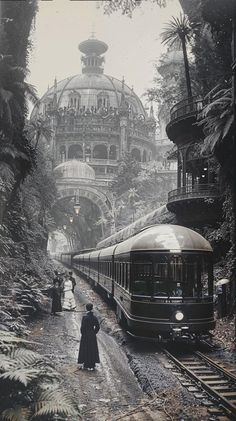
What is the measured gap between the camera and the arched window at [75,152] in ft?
249

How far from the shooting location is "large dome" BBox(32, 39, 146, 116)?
8300 centimetres

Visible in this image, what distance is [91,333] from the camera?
9797mm

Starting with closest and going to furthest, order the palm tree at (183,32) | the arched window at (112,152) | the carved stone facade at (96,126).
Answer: the palm tree at (183,32)
the carved stone facade at (96,126)
the arched window at (112,152)

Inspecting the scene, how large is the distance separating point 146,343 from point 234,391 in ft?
14.3

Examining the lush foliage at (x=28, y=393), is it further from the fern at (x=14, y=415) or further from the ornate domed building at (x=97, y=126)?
the ornate domed building at (x=97, y=126)

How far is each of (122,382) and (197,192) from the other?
14.3 metres

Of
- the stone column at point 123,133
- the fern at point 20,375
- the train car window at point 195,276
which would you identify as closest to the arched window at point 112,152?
the stone column at point 123,133

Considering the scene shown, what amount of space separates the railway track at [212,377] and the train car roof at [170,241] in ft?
8.46

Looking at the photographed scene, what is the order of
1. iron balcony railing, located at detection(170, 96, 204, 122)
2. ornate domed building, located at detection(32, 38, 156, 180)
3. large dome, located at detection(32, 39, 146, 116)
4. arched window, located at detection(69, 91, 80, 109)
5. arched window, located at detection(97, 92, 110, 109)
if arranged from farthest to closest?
1. large dome, located at detection(32, 39, 146, 116)
2. arched window, located at detection(97, 92, 110, 109)
3. arched window, located at detection(69, 91, 80, 109)
4. ornate domed building, located at detection(32, 38, 156, 180)
5. iron balcony railing, located at detection(170, 96, 204, 122)

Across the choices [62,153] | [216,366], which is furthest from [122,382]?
[62,153]

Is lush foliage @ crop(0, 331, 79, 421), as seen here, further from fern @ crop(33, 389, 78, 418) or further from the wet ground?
the wet ground

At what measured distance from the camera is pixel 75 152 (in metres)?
76.5

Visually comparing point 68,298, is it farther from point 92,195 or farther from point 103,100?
point 103,100

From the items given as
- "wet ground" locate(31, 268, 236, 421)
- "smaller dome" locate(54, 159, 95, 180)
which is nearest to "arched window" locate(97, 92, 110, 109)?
"smaller dome" locate(54, 159, 95, 180)
